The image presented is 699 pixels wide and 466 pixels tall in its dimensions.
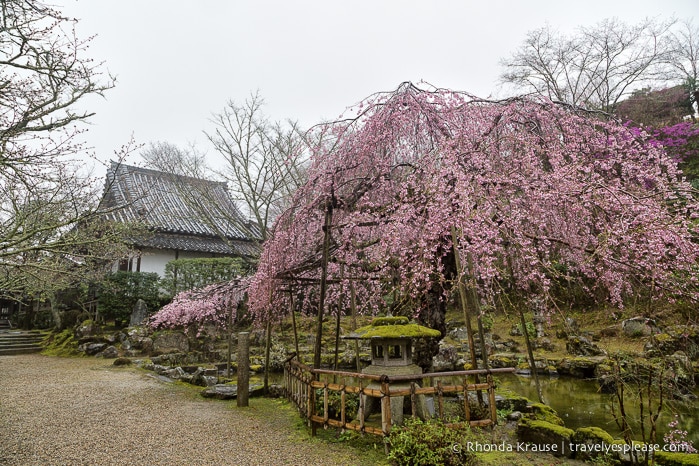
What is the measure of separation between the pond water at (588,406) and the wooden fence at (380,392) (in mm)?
2762

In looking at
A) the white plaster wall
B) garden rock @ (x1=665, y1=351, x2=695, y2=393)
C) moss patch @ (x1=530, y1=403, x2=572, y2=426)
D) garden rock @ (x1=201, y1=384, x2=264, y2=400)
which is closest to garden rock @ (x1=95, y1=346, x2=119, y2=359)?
the white plaster wall

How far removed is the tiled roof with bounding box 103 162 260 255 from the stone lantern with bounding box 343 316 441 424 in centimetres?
1210

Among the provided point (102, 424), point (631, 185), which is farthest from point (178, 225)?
point (631, 185)

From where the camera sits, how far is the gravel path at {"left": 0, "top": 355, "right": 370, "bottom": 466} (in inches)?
196

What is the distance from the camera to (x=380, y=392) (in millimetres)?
4840

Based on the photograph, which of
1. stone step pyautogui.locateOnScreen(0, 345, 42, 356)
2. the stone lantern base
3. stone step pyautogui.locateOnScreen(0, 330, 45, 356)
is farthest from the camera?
stone step pyautogui.locateOnScreen(0, 330, 45, 356)

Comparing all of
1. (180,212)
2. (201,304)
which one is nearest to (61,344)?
(201,304)

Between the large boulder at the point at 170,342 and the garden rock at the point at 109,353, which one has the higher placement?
the large boulder at the point at 170,342

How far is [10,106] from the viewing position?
4.72m

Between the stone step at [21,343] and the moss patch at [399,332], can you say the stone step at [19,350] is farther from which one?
the moss patch at [399,332]

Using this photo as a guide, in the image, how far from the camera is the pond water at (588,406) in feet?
21.5

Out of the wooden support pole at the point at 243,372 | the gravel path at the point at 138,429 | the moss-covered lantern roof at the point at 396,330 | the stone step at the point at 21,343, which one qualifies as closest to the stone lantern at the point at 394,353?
the moss-covered lantern roof at the point at 396,330

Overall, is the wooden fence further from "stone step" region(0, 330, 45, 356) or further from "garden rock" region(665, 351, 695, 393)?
"stone step" region(0, 330, 45, 356)

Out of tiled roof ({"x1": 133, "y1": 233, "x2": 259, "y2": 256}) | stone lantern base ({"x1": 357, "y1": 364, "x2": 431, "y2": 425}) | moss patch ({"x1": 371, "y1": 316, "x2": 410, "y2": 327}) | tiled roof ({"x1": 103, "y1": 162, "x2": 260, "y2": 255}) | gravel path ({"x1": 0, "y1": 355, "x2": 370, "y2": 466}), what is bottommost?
gravel path ({"x1": 0, "y1": 355, "x2": 370, "y2": 466})
